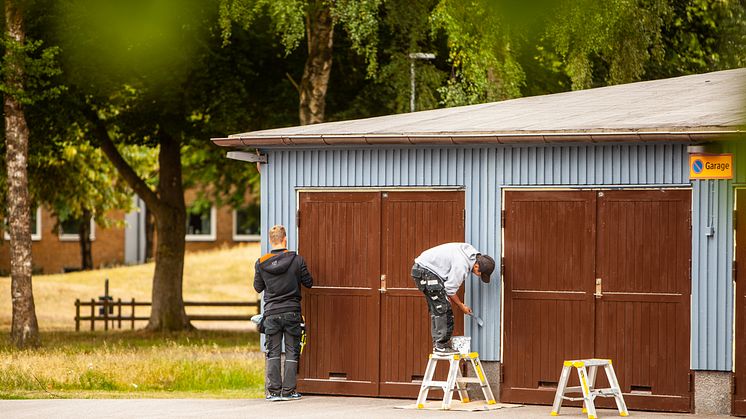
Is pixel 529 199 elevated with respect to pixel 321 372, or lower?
elevated

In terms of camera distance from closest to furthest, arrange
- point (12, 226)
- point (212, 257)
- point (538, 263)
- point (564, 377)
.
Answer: point (564, 377) < point (538, 263) < point (12, 226) < point (212, 257)

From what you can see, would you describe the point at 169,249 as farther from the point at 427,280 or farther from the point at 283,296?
the point at 427,280

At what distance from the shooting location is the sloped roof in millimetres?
11984

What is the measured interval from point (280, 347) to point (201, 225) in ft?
166

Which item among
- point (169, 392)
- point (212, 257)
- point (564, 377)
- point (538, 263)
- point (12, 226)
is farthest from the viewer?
point (212, 257)

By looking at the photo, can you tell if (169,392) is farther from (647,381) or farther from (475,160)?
(647,381)

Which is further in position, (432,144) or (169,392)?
(169,392)

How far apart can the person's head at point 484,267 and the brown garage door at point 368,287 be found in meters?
0.79

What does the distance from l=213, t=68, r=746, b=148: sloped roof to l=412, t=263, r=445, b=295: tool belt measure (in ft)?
4.45

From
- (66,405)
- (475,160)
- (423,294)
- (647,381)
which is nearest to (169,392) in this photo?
(66,405)

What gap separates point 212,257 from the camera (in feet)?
177

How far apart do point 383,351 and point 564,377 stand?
93.4 inches

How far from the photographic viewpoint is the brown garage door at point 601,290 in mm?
12312

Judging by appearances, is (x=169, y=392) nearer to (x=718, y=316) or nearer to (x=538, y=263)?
(x=538, y=263)
